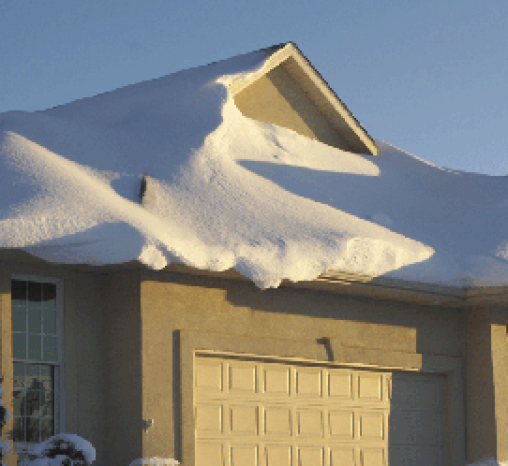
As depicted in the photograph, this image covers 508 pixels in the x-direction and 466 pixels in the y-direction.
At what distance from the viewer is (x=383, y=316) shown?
13.5m

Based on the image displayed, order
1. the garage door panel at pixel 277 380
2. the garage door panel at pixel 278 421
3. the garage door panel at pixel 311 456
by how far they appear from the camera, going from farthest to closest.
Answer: the garage door panel at pixel 311 456, the garage door panel at pixel 277 380, the garage door panel at pixel 278 421

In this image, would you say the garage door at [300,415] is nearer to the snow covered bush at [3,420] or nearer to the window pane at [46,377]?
the window pane at [46,377]

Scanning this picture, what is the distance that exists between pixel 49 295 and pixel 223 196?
2.60 m

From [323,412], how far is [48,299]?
4.03 meters

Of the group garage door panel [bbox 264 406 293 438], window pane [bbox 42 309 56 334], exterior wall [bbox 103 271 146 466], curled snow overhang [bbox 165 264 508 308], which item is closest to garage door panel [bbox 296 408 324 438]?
garage door panel [bbox 264 406 293 438]

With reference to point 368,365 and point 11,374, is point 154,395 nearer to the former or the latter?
point 11,374

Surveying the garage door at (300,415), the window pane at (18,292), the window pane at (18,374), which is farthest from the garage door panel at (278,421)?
the window pane at (18,292)

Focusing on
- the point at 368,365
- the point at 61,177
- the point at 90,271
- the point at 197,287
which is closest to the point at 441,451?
the point at 368,365

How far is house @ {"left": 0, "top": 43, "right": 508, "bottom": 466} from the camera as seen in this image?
1066 centimetres

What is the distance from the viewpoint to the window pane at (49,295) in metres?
10.9

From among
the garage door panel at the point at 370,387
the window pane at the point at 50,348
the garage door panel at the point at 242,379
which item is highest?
the window pane at the point at 50,348

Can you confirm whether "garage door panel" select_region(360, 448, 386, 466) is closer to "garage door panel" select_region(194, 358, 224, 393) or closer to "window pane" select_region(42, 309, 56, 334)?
"garage door panel" select_region(194, 358, 224, 393)

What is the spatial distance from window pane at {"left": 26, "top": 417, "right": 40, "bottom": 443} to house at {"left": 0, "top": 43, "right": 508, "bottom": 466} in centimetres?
2

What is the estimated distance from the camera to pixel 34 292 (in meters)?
10.8
